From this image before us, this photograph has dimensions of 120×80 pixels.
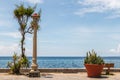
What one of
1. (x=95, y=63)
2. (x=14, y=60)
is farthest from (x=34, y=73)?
(x=95, y=63)

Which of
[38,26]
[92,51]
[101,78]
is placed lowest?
[101,78]

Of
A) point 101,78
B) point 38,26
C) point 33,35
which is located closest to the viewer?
point 101,78

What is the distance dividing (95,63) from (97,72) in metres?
0.57

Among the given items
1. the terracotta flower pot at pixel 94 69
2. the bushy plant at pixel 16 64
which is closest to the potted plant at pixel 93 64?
the terracotta flower pot at pixel 94 69

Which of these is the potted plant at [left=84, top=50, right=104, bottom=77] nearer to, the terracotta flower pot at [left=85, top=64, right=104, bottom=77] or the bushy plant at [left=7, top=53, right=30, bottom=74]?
the terracotta flower pot at [left=85, top=64, right=104, bottom=77]

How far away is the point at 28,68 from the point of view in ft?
84.6

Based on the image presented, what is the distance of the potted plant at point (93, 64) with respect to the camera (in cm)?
2242

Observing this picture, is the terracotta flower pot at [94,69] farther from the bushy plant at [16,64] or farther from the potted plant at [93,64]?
the bushy plant at [16,64]

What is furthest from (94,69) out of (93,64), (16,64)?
(16,64)

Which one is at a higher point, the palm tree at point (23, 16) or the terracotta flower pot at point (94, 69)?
the palm tree at point (23, 16)

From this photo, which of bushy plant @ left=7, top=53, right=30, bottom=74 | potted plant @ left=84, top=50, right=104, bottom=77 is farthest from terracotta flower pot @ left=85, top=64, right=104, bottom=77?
bushy plant @ left=7, top=53, right=30, bottom=74

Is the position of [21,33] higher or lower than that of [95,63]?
higher

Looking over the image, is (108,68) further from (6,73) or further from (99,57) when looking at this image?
(6,73)

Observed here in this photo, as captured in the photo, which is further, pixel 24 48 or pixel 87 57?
pixel 24 48
